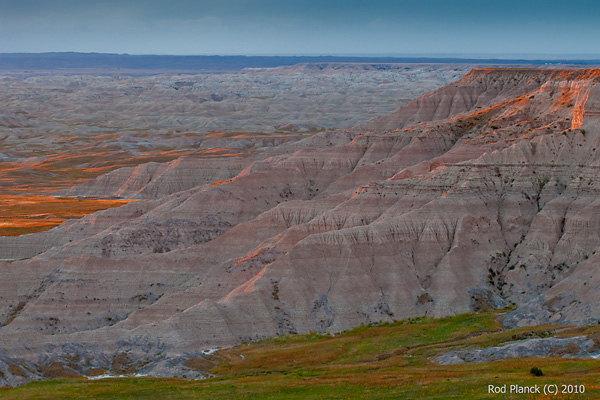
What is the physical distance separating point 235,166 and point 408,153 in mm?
35557

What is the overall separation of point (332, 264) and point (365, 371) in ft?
55.0

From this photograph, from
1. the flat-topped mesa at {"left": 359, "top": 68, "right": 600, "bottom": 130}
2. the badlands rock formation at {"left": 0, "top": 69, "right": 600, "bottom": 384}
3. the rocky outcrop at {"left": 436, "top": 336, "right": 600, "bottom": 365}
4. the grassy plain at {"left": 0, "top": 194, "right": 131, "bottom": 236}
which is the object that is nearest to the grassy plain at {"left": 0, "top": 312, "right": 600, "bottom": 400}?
the rocky outcrop at {"left": 436, "top": 336, "right": 600, "bottom": 365}

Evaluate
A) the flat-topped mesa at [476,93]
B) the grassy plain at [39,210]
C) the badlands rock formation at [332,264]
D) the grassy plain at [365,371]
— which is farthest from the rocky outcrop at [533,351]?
the flat-topped mesa at [476,93]

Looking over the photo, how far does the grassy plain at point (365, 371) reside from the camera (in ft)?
137

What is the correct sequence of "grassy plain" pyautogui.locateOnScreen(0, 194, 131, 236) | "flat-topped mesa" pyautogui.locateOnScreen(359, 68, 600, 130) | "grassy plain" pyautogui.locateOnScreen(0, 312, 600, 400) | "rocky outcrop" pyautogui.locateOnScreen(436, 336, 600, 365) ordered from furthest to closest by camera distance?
"flat-topped mesa" pyautogui.locateOnScreen(359, 68, 600, 130), "grassy plain" pyautogui.locateOnScreen(0, 194, 131, 236), "rocky outcrop" pyautogui.locateOnScreen(436, 336, 600, 365), "grassy plain" pyautogui.locateOnScreen(0, 312, 600, 400)

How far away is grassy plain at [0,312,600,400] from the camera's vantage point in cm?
4166

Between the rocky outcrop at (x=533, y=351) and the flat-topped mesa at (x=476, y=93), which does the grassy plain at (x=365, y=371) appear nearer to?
the rocky outcrop at (x=533, y=351)

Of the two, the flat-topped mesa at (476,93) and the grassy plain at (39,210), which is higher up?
the flat-topped mesa at (476,93)

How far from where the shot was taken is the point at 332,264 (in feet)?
217

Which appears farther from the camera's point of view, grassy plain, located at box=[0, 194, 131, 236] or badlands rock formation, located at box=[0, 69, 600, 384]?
grassy plain, located at box=[0, 194, 131, 236]

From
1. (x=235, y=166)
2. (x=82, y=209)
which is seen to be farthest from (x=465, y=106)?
(x=82, y=209)

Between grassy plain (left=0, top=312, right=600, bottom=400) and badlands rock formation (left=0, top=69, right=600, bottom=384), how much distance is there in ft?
8.20

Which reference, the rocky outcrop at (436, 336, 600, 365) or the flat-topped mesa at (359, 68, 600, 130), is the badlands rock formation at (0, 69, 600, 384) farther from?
the flat-topped mesa at (359, 68, 600, 130)

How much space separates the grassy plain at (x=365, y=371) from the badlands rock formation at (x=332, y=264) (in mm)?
2498
